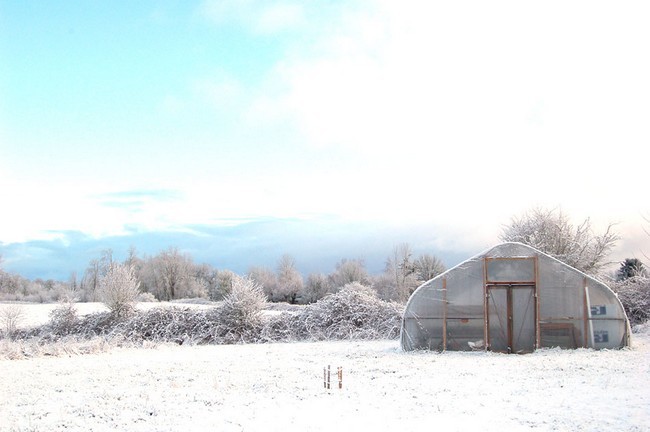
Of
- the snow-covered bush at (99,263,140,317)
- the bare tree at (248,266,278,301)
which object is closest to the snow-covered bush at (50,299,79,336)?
the snow-covered bush at (99,263,140,317)

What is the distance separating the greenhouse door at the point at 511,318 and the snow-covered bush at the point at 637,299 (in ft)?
36.7

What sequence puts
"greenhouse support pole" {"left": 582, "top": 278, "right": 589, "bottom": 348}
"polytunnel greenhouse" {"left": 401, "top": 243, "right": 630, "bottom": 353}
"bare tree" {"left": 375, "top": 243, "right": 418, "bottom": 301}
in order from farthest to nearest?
"bare tree" {"left": 375, "top": 243, "right": 418, "bottom": 301} < "polytunnel greenhouse" {"left": 401, "top": 243, "right": 630, "bottom": 353} < "greenhouse support pole" {"left": 582, "top": 278, "right": 589, "bottom": 348}

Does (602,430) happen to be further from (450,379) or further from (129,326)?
(129,326)

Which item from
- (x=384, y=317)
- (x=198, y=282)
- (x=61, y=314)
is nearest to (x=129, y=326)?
(x=61, y=314)

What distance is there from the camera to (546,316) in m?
21.0

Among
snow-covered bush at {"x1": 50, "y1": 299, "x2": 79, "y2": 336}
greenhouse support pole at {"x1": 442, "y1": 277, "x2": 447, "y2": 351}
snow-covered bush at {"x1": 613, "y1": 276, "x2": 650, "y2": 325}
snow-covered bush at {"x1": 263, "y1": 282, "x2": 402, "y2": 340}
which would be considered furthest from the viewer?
snow-covered bush at {"x1": 50, "y1": 299, "x2": 79, "y2": 336}

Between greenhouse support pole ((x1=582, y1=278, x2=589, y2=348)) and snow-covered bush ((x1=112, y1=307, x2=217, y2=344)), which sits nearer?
greenhouse support pole ((x1=582, y1=278, x2=589, y2=348))

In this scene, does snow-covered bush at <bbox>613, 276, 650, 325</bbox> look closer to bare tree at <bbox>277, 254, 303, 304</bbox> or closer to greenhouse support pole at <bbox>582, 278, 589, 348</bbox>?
greenhouse support pole at <bbox>582, 278, 589, 348</bbox>

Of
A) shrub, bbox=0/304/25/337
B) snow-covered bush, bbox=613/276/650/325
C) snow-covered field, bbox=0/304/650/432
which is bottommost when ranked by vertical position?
snow-covered field, bbox=0/304/650/432

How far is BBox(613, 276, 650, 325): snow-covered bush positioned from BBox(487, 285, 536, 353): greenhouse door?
11176mm

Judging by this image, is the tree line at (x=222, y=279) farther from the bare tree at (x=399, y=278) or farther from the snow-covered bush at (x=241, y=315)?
the snow-covered bush at (x=241, y=315)

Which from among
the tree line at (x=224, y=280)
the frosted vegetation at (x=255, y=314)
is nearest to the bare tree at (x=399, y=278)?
the tree line at (x=224, y=280)

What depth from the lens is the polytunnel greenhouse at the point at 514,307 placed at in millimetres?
20781

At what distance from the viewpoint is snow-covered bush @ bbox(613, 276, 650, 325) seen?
28.9 meters
